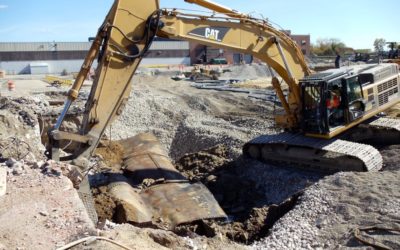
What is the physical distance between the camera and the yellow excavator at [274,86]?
24.1ft

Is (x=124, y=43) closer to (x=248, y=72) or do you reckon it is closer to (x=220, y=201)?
(x=220, y=201)

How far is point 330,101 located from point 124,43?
4720 mm

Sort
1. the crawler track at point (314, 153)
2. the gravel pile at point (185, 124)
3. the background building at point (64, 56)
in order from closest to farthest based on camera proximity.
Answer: the crawler track at point (314, 153) → the gravel pile at point (185, 124) → the background building at point (64, 56)

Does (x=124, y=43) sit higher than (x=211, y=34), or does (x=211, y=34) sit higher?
(x=211, y=34)

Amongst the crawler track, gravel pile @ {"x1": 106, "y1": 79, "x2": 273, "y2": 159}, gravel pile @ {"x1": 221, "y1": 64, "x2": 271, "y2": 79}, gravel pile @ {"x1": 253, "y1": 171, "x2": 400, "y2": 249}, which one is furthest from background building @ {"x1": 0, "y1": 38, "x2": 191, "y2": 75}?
gravel pile @ {"x1": 253, "y1": 171, "x2": 400, "y2": 249}

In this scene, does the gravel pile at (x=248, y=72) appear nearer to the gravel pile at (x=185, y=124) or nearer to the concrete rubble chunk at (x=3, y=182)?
the gravel pile at (x=185, y=124)

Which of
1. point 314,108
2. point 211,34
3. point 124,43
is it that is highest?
point 211,34

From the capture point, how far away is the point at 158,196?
8.05 m

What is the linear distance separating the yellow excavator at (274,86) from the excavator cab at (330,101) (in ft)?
0.07

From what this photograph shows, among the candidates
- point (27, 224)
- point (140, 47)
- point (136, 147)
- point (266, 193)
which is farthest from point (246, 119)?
point (27, 224)

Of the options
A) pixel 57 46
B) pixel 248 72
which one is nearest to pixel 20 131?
pixel 248 72

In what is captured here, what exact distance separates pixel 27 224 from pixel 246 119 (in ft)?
37.1

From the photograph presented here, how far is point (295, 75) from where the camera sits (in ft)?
33.8

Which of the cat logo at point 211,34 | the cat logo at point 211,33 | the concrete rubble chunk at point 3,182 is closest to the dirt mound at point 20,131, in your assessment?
the concrete rubble chunk at point 3,182
